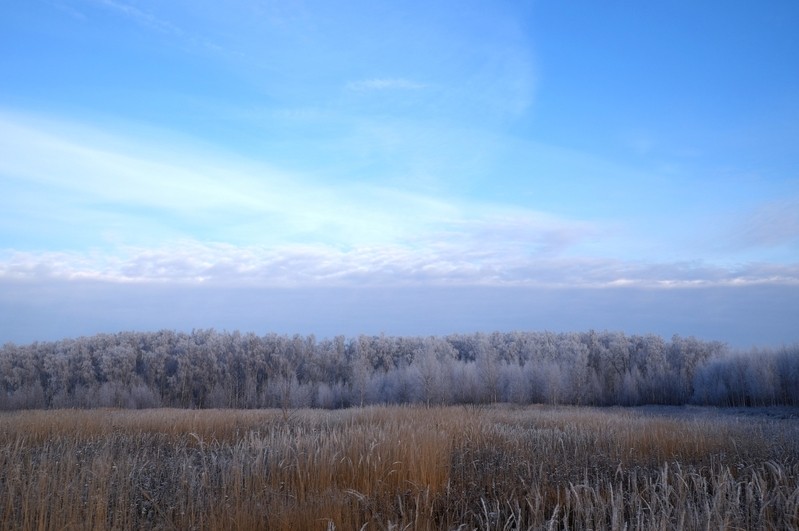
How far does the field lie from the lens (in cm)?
426

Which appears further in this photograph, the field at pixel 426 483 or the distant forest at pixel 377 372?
the distant forest at pixel 377 372

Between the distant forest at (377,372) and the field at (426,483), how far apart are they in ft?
51.3

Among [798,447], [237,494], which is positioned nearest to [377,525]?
[237,494]

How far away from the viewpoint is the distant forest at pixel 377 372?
24875 mm

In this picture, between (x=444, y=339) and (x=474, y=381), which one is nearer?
(x=474, y=381)

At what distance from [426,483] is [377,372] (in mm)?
27149

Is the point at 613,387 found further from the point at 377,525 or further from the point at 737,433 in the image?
the point at 377,525

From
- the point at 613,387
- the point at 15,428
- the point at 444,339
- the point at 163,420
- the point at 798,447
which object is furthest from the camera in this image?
the point at 444,339

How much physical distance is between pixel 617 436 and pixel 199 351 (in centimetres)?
3037

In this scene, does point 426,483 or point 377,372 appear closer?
point 426,483

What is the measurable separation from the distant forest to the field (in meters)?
15.6

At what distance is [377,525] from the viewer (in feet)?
15.0

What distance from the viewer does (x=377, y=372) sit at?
3225 centimetres

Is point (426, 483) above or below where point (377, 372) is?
above
